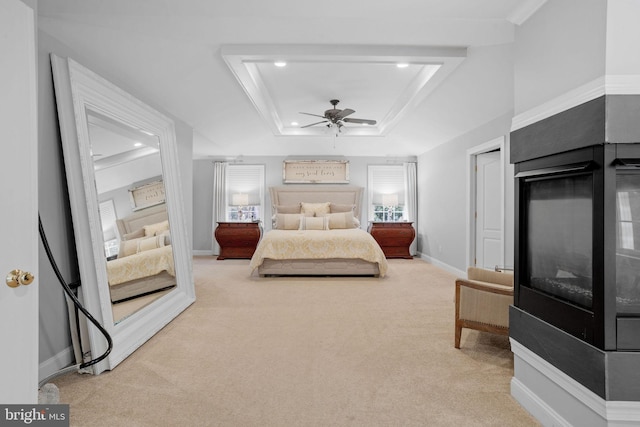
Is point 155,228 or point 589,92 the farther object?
point 155,228

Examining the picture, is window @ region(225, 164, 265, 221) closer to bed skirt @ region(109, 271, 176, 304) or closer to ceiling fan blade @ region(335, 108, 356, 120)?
ceiling fan blade @ region(335, 108, 356, 120)

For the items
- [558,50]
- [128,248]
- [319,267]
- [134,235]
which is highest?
[558,50]

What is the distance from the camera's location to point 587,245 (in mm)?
1539

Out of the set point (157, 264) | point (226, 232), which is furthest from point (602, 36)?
point (226, 232)

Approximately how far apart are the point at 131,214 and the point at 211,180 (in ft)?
15.6

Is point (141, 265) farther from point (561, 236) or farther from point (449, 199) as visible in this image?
point (449, 199)

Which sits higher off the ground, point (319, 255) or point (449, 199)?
point (449, 199)

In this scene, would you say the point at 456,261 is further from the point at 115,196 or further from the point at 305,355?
the point at 115,196

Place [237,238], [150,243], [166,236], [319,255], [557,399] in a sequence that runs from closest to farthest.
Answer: [557,399] → [150,243] → [166,236] → [319,255] → [237,238]

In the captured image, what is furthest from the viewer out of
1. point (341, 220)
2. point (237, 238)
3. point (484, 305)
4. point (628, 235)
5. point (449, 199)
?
point (237, 238)

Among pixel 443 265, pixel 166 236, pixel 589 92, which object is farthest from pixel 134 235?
pixel 443 265

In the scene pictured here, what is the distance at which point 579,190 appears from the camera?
1.59 metres

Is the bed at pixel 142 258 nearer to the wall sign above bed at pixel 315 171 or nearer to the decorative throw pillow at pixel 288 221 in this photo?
the decorative throw pillow at pixel 288 221

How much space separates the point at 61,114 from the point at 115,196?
706 mm
